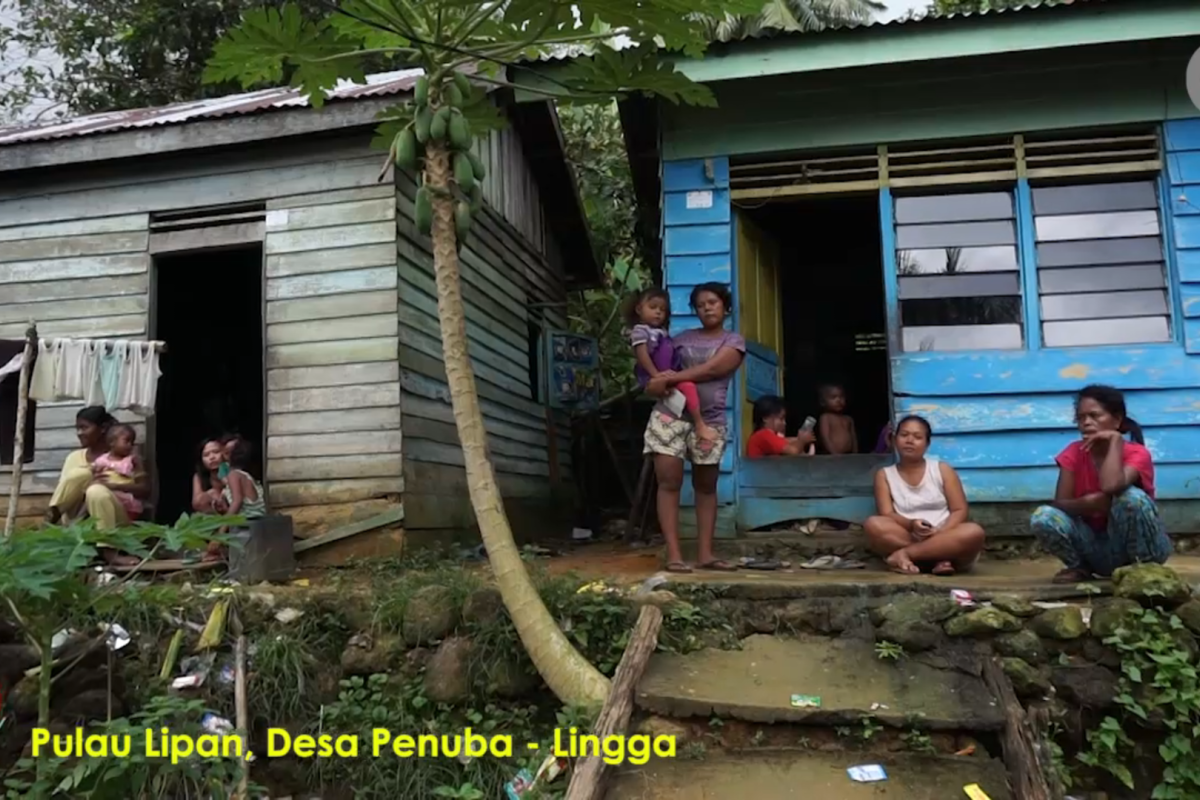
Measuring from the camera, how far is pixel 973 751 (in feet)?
10.2

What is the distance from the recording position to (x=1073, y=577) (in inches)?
165

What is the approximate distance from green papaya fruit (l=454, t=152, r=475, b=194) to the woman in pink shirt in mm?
2997

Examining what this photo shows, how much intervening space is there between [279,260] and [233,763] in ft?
12.5

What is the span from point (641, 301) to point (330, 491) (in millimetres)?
2726

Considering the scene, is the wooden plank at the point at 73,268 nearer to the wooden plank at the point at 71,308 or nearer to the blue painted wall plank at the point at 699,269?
the wooden plank at the point at 71,308

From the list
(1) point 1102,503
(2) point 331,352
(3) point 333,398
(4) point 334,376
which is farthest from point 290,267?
(1) point 1102,503

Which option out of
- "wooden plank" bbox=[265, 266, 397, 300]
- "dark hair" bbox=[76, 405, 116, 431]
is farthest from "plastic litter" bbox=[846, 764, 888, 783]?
"dark hair" bbox=[76, 405, 116, 431]

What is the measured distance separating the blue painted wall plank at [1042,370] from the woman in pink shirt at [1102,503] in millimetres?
1265

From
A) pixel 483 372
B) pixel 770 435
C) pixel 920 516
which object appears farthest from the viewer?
pixel 483 372

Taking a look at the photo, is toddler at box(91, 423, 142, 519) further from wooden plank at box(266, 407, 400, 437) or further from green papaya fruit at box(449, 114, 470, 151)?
green papaya fruit at box(449, 114, 470, 151)

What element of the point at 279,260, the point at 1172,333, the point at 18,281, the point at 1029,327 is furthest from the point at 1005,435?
the point at 18,281

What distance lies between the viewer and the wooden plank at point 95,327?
6688 millimetres

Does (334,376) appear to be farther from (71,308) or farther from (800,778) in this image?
(800,778)

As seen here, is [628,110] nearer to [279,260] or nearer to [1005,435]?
[279,260]
